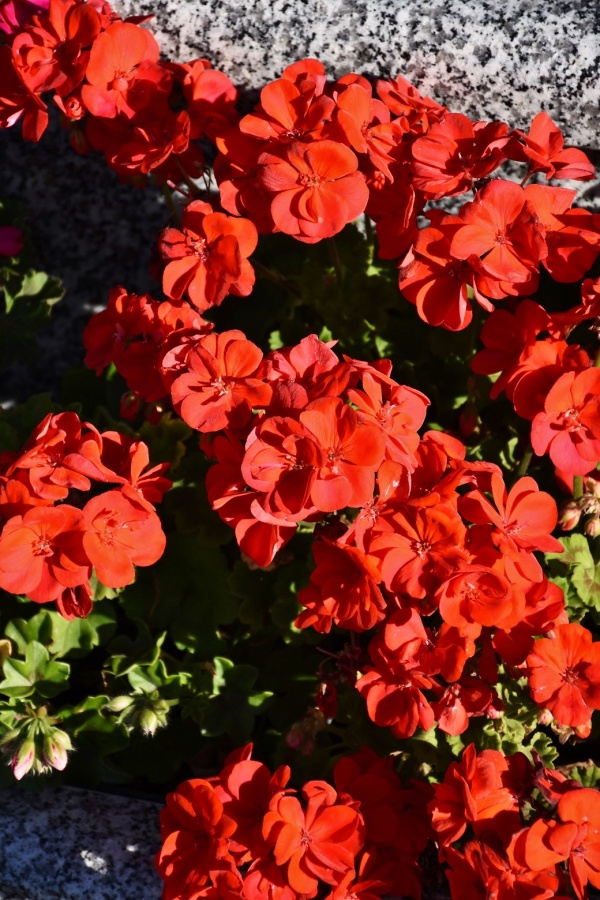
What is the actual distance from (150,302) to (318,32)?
0.71 metres

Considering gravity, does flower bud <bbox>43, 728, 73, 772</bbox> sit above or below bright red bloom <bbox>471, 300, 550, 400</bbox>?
below

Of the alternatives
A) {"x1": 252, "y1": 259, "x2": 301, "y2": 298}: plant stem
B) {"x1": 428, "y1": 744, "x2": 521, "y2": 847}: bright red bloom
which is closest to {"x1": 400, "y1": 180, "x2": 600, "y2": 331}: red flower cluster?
{"x1": 252, "y1": 259, "x2": 301, "y2": 298}: plant stem

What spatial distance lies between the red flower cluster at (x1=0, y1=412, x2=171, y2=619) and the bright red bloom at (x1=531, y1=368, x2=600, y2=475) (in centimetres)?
64

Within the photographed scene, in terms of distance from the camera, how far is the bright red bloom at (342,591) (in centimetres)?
129

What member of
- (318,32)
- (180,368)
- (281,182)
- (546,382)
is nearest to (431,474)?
(546,382)

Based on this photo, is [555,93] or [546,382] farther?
[555,93]

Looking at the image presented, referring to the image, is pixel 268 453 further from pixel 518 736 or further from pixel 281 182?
pixel 518 736

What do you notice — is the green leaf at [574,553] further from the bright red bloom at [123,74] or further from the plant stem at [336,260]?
the bright red bloom at [123,74]

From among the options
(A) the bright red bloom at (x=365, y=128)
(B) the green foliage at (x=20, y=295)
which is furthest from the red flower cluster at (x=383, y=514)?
(B) the green foliage at (x=20, y=295)

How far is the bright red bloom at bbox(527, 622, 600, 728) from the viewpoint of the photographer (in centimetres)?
138

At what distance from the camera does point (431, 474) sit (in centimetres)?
136

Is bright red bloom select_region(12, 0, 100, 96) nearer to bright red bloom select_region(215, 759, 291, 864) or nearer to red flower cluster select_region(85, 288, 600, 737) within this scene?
red flower cluster select_region(85, 288, 600, 737)

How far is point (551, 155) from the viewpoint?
1.55 meters

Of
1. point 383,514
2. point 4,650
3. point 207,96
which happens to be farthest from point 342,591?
point 207,96
